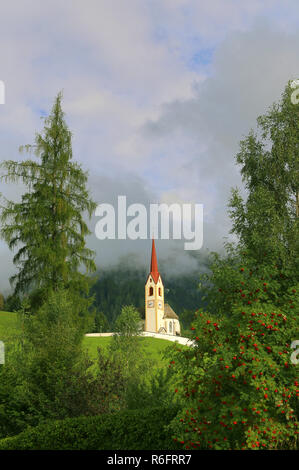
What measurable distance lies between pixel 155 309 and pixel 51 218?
7571 cm

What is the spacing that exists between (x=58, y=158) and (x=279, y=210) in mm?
12416

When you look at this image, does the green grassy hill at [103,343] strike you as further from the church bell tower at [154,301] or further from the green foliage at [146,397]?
the church bell tower at [154,301]

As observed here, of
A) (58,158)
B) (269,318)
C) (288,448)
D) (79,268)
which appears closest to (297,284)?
(269,318)

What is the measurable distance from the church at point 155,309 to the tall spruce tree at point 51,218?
235ft

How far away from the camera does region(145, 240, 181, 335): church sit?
97000mm

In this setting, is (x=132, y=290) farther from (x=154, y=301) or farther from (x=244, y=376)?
(x=244, y=376)

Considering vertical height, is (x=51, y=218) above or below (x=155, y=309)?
above

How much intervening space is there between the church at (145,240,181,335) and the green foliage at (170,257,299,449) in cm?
8622

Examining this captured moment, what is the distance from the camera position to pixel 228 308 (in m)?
11.0

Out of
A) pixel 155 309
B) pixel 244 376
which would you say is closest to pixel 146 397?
pixel 244 376

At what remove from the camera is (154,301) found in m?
97.9

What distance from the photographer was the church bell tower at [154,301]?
96.9 metres

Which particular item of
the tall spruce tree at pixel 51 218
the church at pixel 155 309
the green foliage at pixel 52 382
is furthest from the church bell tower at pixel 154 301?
the green foliage at pixel 52 382
